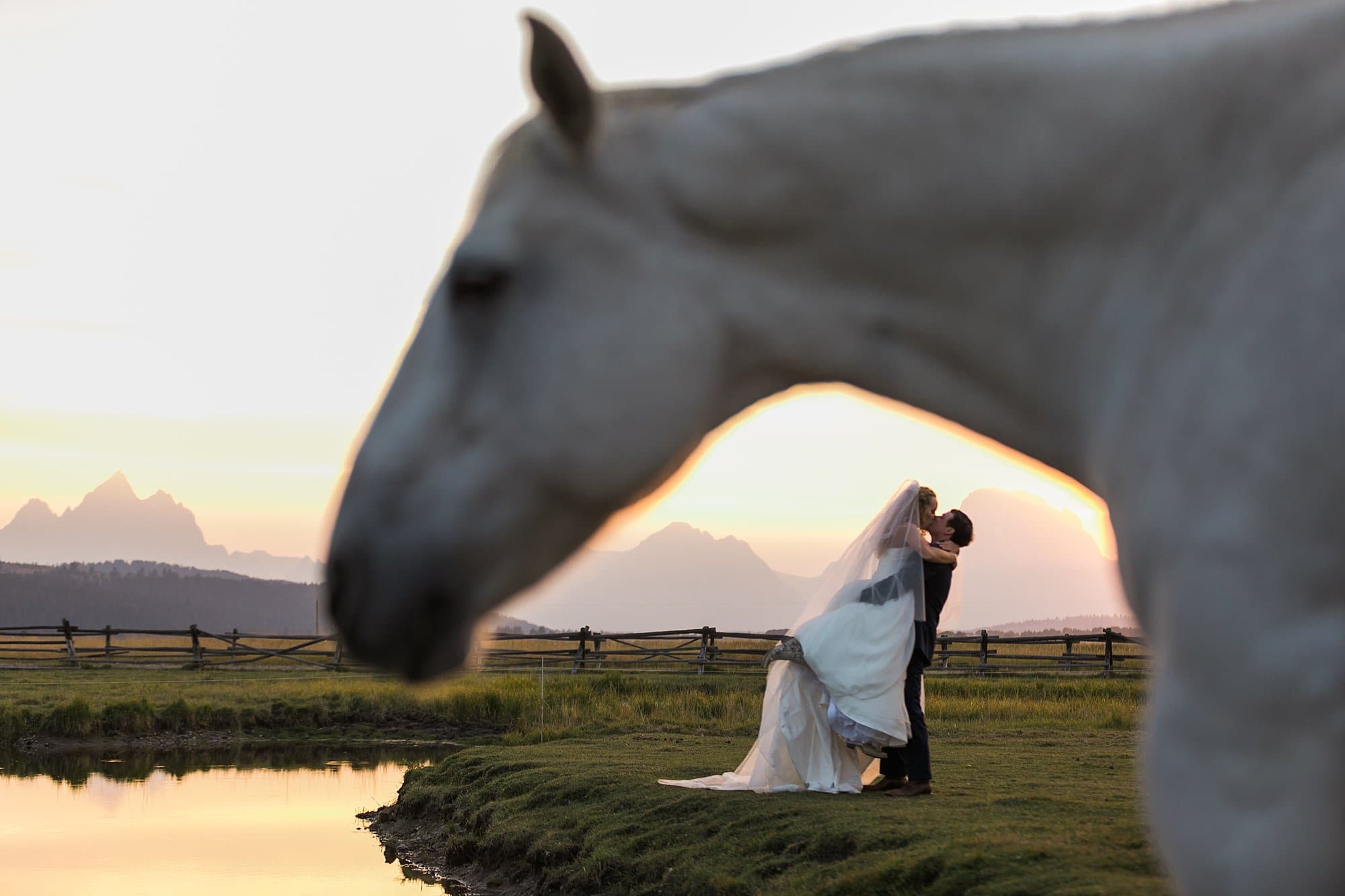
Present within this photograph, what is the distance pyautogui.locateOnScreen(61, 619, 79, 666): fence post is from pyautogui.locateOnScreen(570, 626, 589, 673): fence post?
32.8 ft

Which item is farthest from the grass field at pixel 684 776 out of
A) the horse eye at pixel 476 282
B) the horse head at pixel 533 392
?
the horse eye at pixel 476 282

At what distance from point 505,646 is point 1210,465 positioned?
28.1 meters

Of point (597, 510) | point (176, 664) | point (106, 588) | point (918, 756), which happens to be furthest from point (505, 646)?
point (106, 588)

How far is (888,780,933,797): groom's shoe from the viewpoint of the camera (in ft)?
22.9

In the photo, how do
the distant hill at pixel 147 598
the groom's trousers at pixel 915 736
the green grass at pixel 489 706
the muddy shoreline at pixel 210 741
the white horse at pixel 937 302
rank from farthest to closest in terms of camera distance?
1. the distant hill at pixel 147 598
2. the muddy shoreline at pixel 210 741
3. the green grass at pixel 489 706
4. the groom's trousers at pixel 915 736
5. the white horse at pixel 937 302

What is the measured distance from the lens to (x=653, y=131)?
1.40 meters

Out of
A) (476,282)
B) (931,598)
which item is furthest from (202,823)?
(476,282)

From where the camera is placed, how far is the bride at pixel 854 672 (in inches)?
282

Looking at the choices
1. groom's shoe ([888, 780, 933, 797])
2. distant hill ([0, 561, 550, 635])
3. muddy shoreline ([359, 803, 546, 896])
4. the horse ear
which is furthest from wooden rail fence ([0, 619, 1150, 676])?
distant hill ([0, 561, 550, 635])

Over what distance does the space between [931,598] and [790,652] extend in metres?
0.93

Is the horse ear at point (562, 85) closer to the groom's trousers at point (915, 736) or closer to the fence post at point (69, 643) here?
the groom's trousers at point (915, 736)

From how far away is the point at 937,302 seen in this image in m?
1.37

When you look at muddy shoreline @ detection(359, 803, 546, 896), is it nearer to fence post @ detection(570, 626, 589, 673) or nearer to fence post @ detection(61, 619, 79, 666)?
fence post @ detection(570, 626, 589, 673)

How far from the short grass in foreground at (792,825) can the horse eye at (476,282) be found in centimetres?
356
